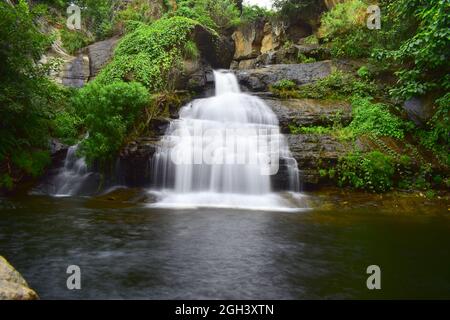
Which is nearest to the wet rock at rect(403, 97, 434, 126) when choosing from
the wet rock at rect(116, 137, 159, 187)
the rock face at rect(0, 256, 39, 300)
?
the wet rock at rect(116, 137, 159, 187)

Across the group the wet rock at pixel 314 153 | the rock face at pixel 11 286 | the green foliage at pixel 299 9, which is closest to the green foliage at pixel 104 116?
the wet rock at pixel 314 153

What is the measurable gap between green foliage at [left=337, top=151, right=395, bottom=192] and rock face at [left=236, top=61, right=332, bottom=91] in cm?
620

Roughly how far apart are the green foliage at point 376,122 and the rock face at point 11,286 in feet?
35.7

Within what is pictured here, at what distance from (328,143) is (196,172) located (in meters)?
4.35

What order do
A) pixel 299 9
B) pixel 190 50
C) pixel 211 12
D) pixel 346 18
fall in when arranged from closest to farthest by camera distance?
1. pixel 190 50
2. pixel 346 18
3. pixel 211 12
4. pixel 299 9

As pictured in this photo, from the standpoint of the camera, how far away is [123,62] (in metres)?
16.0

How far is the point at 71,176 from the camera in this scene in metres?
12.4

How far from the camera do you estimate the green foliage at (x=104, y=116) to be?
11.5m

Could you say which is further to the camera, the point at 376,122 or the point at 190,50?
the point at 190,50

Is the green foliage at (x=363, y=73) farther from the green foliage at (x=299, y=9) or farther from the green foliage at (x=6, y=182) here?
the green foliage at (x=6, y=182)

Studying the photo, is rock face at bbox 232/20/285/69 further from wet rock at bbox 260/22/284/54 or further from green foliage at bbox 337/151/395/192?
green foliage at bbox 337/151/395/192

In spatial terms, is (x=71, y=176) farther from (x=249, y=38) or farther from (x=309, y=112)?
(x=249, y=38)

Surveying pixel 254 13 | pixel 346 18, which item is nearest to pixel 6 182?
pixel 346 18

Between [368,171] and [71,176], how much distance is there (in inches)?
371
